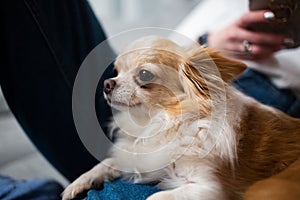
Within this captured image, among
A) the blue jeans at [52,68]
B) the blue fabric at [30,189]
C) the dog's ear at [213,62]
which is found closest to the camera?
the dog's ear at [213,62]

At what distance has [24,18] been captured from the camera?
1.97ft

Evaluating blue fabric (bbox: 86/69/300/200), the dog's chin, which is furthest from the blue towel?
the dog's chin

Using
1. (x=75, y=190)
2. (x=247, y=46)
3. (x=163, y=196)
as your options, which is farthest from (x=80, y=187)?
(x=247, y=46)

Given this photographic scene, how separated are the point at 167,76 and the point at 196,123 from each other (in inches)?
2.4

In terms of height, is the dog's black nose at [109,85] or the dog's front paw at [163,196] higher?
the dog's black nose at [109,85]

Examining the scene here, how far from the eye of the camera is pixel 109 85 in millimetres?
490

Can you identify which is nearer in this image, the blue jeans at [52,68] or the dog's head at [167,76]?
the dog's head at [167,76]

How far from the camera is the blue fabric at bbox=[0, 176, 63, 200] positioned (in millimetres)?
744

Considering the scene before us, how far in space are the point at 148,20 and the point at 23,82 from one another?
0.22 meters

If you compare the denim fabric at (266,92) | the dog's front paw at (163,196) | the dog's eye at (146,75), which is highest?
the dog's eye at (146,75)

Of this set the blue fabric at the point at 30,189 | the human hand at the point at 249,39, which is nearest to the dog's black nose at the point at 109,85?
the human hand at the point at 249,39

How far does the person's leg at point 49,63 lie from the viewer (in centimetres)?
58

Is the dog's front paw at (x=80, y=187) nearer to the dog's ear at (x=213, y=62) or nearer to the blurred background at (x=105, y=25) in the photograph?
the blurred background at (x=105, y=25)

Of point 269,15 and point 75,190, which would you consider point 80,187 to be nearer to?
point 75,190
